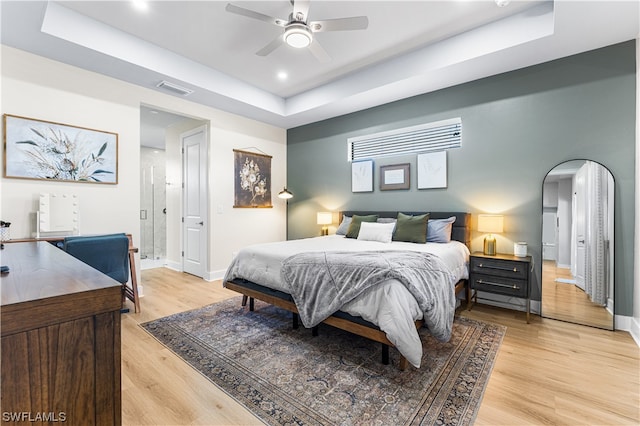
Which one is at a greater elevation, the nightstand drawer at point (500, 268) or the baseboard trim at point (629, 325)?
the nightstand drawer at point (500, 268)

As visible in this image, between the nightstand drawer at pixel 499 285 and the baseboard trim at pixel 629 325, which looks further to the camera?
the nightstand drawer at pixel 499 285

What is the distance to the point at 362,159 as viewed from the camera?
4.83 meters

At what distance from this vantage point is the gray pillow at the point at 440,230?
357cm

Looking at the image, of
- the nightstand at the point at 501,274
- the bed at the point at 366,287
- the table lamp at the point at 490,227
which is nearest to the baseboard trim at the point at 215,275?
the bed at the point at 366,287

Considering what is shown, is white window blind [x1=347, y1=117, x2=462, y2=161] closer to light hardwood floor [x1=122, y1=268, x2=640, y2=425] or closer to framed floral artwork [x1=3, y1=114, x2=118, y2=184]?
light hardwood floor [x1=122, y1=268, x2=640, y2=425]

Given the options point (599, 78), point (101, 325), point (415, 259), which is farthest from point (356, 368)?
point (599, 78)

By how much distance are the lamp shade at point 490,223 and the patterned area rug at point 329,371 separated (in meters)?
1.09

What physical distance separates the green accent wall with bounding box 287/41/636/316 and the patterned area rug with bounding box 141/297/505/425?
1449mm

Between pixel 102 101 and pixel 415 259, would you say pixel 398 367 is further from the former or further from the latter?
pixel 102 101

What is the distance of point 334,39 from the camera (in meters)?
3.25

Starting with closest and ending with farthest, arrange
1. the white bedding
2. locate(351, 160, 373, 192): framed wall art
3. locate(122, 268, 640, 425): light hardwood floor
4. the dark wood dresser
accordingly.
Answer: the dark wood dresser, locate(122, 268, 640, 425): light hardwood floor, the white bedding, locate(351, 160, 373, 192): framed wall art

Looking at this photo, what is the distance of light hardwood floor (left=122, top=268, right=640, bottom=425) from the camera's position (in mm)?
1643

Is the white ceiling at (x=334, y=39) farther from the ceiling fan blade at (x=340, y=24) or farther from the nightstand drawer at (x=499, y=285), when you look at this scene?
the nightstand drawer at (x=499, y=285)

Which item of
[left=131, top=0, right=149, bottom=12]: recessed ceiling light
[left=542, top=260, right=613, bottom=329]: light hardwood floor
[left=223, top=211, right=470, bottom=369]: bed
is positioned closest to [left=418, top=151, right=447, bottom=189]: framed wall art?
[left=223, top=211, right=470, bottom=369]: bed
